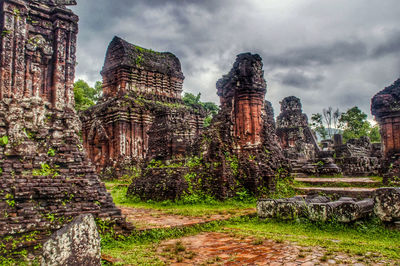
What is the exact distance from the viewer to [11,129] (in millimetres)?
6590

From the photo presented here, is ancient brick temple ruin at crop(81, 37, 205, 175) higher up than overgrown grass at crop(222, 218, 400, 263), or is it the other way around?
ancient brick temple ruin at crop(81, 37, 205, 175)

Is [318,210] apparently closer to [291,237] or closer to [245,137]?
[291,237]

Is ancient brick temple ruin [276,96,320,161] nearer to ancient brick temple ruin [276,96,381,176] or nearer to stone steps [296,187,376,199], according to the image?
ancient brick temple ruin [276,96,381,176]

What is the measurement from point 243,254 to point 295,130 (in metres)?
19.3

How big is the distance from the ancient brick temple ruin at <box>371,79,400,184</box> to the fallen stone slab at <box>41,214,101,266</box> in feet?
36.8

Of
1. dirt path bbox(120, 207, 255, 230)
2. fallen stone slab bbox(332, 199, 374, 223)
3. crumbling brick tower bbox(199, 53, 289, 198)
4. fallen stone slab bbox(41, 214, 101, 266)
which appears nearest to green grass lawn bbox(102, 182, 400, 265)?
fallen stone slab bbox(332, 199, 374, 223)

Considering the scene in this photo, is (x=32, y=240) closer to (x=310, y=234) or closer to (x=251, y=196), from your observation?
(x=310, y=234)

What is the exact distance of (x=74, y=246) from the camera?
136 inches

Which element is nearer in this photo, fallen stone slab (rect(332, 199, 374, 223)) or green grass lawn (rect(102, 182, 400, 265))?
green grass lawn (rect(102, 182, 400, 265))

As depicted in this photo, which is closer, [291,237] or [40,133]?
[291,237]

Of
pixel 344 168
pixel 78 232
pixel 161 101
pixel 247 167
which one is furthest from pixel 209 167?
pixel 161 101

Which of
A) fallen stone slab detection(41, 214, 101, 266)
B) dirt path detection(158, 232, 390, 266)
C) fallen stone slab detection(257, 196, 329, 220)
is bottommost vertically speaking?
dirt path detection(158, 232, 390, 266)

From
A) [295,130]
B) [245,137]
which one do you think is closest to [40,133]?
[245,137]

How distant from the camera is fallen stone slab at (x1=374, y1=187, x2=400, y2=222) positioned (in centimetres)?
605
